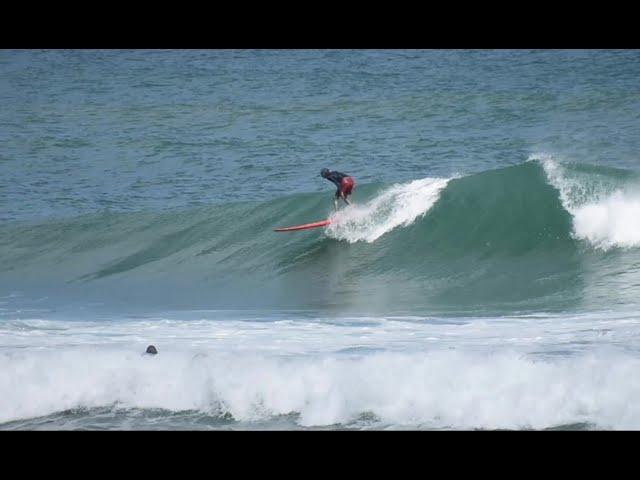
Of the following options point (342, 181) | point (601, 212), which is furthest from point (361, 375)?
point (601, 212)

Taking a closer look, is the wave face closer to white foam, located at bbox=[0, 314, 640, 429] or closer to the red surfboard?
the red surfboard

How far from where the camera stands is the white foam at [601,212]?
14695mm

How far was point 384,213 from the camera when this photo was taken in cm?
1589

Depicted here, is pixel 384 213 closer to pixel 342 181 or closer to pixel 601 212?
pixel 342 181

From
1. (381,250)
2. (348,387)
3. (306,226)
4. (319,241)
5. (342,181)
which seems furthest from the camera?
(319,241)

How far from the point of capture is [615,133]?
21.5 metres

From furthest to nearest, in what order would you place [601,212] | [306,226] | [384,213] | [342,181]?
[384,213], [601,212], [306,226], [342,181]

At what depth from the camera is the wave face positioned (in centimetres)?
1338

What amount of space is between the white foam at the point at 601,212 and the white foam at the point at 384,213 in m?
1.90

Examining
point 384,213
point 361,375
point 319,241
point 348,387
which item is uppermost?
point 384,213

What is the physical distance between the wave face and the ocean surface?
49mm

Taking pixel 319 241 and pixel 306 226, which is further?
pixel 319 241

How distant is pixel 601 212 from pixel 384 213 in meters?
3.07

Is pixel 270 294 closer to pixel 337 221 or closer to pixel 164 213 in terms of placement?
pixel 337 221
